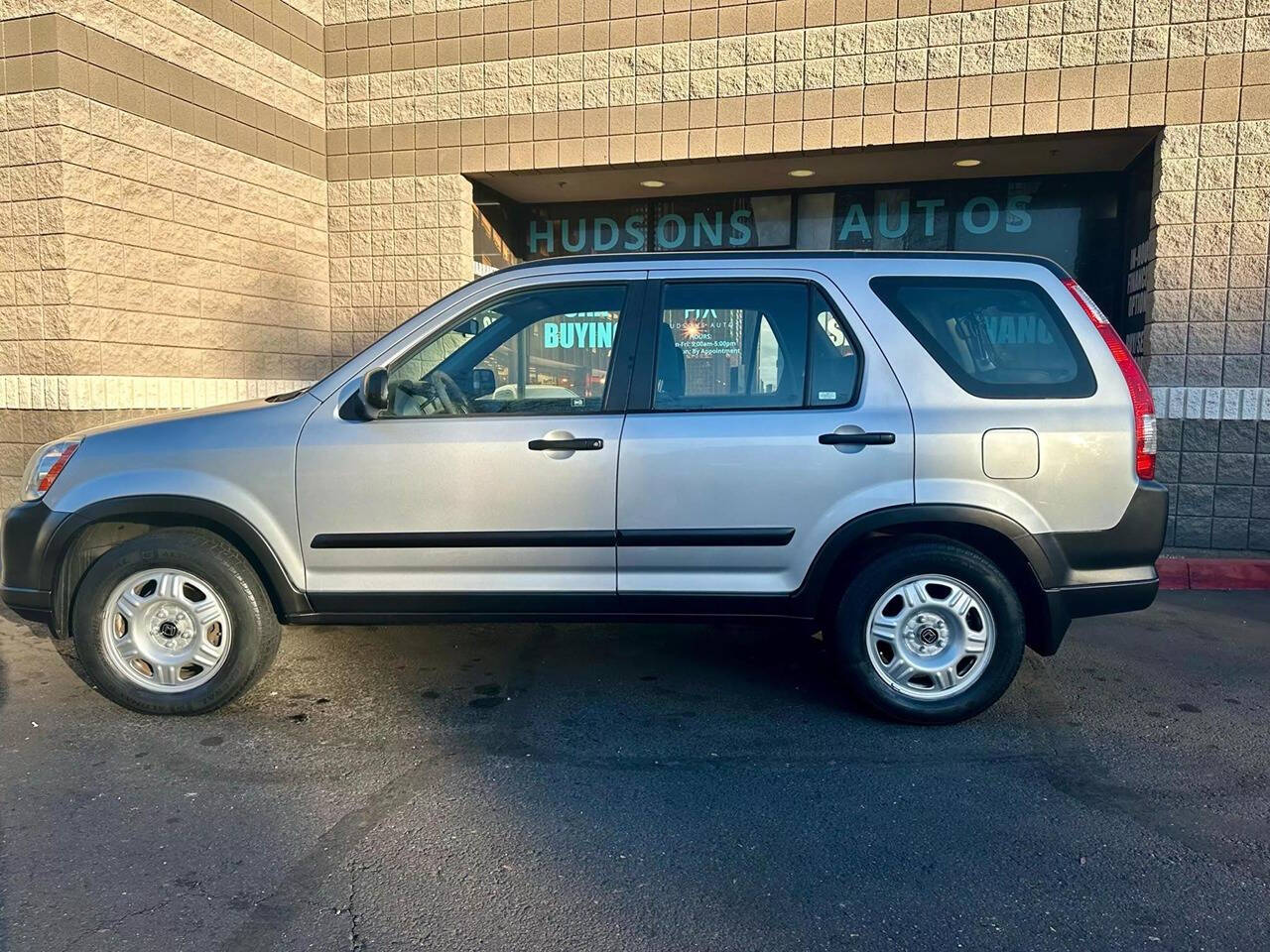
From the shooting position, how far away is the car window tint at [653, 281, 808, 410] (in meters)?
4.00

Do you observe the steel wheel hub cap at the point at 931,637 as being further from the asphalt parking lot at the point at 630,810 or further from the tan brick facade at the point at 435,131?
the tan brick facade at the point at 435,131

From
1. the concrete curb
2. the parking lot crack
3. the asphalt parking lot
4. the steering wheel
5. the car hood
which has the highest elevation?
the steering wheel

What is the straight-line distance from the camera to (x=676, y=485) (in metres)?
3.93

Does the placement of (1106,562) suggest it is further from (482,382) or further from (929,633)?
(482,382)

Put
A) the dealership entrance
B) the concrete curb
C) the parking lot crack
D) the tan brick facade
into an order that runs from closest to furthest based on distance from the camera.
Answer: the parking lot crack
the concrete curb
the tan brick facade
the dealership entrance

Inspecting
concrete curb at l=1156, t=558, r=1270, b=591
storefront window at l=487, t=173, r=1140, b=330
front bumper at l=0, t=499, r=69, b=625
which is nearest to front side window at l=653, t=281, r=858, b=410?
front bumper at l=0, t=499, r=69, b=625

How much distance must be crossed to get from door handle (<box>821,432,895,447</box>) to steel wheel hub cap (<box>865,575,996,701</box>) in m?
0.59

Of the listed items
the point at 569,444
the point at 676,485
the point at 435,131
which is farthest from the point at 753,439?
the point at 435,131

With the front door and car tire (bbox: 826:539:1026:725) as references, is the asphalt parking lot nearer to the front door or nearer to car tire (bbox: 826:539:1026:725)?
car tire (bbox: 826:539:1026:725)

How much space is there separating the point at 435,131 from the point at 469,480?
6.12 metres

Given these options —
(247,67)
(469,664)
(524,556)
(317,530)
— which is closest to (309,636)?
(469,664)

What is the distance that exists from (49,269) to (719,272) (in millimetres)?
5904

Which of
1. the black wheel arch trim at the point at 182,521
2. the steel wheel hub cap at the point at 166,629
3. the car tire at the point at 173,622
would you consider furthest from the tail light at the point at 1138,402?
the steel wheel hub cap at the point at 166,629

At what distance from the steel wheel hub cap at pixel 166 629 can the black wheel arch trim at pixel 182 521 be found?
0.24 metres
